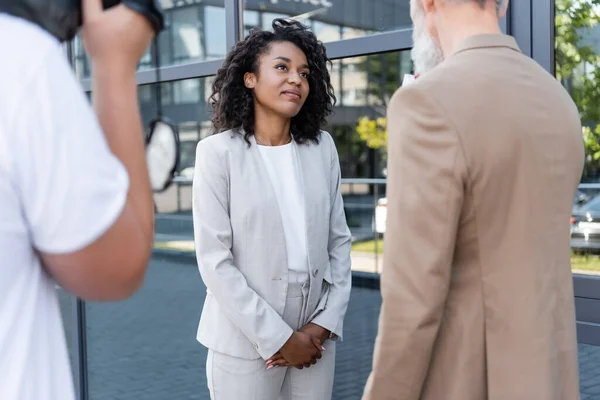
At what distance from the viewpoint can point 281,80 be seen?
253 cm

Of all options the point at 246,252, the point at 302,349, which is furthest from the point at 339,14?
the point at 302,349

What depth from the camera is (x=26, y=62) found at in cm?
85

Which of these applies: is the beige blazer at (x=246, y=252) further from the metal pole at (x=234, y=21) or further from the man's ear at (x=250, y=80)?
the metal pole at (x=234, y=21)

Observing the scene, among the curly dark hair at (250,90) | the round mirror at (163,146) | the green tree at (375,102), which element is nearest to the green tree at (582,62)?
the curly dark hair at (250,90)

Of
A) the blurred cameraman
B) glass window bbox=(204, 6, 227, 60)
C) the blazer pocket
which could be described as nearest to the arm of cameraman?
the blurred cameraman

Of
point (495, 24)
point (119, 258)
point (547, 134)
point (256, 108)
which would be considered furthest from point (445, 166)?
point (256, 108)

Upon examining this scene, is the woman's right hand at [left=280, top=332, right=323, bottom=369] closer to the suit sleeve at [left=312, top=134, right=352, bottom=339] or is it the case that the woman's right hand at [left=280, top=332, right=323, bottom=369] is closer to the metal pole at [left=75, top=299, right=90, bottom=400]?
the suit sleeve at [left=312, top=134, right=352, bottom=339]

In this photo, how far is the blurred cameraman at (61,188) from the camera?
835 millimetres

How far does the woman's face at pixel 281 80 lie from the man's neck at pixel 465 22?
3.20 ft

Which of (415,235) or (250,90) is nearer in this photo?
(415,235)

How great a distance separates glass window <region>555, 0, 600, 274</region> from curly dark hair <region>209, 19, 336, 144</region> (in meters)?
0.83

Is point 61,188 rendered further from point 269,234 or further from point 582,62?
point 582,62

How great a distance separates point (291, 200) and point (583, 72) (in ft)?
3.93

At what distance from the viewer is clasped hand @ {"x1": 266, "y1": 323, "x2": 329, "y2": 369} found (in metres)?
2.34
